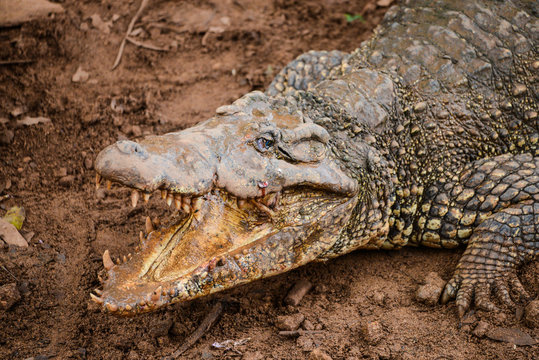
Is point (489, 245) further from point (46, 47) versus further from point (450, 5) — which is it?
point (46, 47)

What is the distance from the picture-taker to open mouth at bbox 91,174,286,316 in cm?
301

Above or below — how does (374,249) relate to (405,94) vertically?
below

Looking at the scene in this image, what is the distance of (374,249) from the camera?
13.3ft

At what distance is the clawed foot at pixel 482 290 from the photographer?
342 cm

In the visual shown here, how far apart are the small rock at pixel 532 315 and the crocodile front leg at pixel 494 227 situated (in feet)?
0.50

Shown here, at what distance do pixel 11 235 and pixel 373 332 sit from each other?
2.69 meters

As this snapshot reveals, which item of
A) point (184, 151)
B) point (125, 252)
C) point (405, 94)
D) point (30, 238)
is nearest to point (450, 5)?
point (405, 94)

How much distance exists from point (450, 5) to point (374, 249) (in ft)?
6.97

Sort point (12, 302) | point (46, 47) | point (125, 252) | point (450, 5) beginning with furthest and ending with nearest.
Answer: point (46, 47) → point (450, 5) → point (125, 252) → point (12, 302)

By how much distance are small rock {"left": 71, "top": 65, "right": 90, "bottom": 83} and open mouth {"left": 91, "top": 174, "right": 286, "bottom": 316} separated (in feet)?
8.96

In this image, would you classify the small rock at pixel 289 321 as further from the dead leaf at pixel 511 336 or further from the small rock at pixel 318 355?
the dead leaf at pixel 511 336

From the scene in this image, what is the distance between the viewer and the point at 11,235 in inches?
153

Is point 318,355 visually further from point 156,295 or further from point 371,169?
point 371,169

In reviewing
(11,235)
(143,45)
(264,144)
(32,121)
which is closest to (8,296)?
Result: (11,235)
